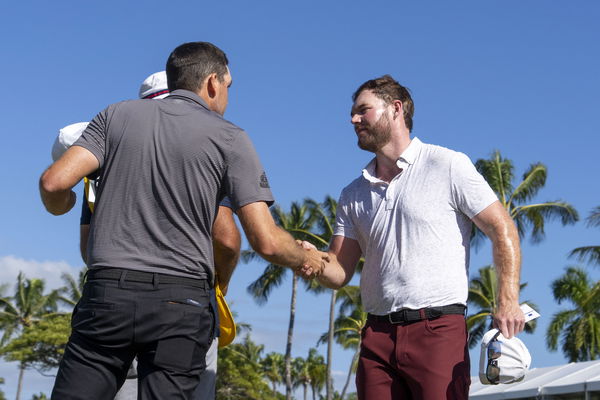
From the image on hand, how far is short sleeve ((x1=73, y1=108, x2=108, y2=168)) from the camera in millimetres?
3365

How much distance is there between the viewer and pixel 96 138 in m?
3.39

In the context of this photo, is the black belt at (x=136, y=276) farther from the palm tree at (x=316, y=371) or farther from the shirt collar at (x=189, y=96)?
the palm tree at (x=316, y=371)

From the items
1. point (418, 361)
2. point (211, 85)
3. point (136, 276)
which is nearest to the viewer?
point (136, 276)

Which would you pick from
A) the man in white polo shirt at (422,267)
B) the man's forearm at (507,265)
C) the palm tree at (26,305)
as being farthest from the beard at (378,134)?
the palm tree at (26,305)

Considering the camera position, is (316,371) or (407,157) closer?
(407,157)

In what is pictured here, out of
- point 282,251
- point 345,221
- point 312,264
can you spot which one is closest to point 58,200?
point 282,251

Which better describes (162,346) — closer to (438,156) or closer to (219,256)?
(219,256)

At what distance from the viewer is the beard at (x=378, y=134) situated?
15.5ft

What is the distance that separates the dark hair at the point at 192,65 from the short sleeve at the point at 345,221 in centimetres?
138

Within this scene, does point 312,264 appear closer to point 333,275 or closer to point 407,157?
point 333,275

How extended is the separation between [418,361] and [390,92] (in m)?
1.51

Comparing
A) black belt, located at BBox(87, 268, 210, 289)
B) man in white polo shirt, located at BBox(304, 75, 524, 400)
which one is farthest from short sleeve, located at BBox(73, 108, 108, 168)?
man in white polo shirt, located at BBox(304, 75, 524, 400)

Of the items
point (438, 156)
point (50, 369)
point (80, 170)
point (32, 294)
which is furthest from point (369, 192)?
point (32, 294)

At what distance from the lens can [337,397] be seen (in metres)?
68.4
